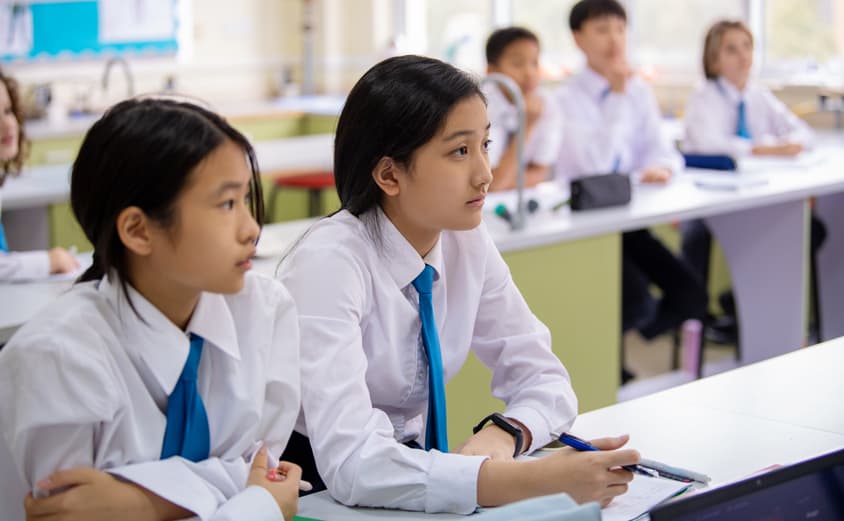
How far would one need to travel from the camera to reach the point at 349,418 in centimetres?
154

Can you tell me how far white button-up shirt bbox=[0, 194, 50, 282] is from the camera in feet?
8.99

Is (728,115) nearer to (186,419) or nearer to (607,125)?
(607,125)

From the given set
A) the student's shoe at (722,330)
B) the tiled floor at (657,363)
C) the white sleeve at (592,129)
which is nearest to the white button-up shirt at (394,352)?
the tiled floor at (657,363)

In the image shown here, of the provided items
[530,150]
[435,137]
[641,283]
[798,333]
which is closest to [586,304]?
[641,283]

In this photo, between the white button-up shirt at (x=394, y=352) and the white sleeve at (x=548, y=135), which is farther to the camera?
the white sleeve at (x=548, y=135)

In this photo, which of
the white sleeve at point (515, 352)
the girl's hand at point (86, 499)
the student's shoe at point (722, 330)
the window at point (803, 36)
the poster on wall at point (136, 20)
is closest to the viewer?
the girl's hand at point (86, 499)

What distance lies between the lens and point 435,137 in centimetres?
170

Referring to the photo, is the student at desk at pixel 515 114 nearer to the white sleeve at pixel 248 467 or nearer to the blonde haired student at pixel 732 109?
the blonde haired student at pixel 732 109

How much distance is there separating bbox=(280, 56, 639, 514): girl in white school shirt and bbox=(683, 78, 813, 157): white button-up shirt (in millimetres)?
2743

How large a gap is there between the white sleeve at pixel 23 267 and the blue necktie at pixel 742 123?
2.76 m

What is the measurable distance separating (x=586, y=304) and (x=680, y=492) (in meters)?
1.73

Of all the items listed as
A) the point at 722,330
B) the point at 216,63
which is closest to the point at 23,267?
the point at 722,330

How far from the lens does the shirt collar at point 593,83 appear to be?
167 inches

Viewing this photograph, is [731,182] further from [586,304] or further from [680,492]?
[680,492]
